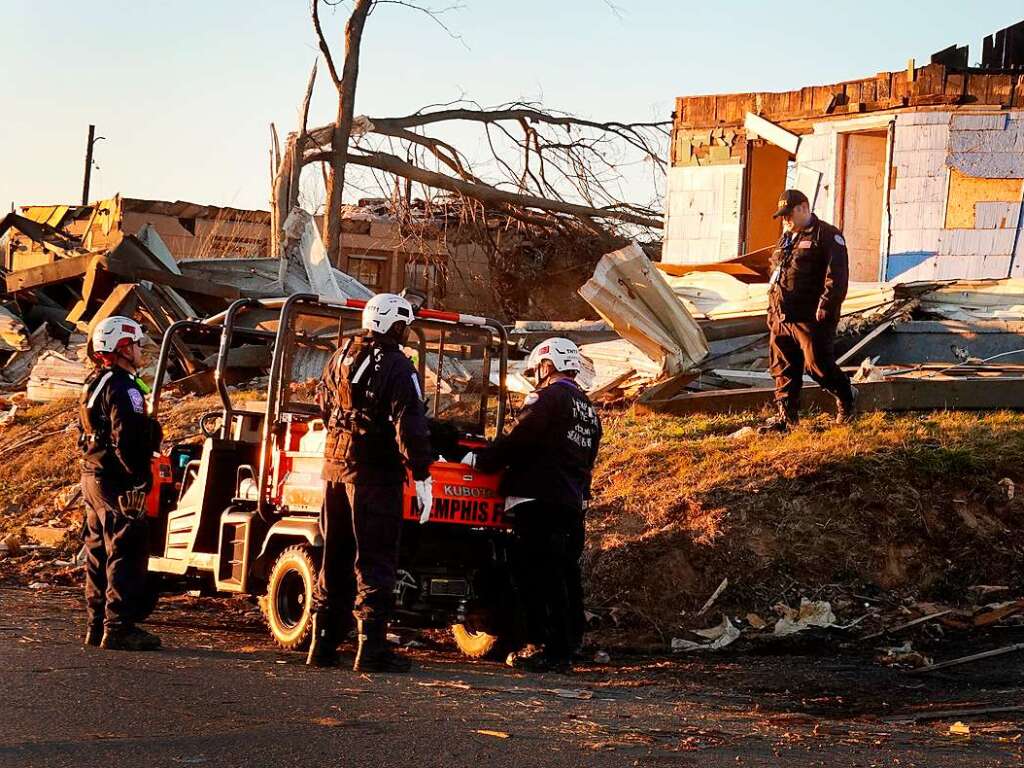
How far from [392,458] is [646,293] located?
6.95m

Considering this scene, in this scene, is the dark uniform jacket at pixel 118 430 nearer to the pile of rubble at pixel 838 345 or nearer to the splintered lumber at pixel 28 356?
the pile of rubble at pixel 838 345

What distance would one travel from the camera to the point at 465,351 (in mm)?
9023

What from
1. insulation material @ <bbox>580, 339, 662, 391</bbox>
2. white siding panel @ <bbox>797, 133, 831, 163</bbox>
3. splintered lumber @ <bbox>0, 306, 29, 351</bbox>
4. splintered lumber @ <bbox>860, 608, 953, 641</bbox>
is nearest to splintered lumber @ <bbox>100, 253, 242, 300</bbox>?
splintered lumber @ <bbox>0, 306, 29, 351</bbox>

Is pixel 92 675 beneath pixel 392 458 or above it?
beneath

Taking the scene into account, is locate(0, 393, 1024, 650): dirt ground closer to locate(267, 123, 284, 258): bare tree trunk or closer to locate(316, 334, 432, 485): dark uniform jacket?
locate(316, 334, 432, 485): dark uniform jacket

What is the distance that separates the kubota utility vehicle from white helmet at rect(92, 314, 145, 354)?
55 cm

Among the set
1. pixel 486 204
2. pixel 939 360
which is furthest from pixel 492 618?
pixel 486 204

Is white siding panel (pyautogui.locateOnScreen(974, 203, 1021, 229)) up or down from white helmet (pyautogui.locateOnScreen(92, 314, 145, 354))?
up

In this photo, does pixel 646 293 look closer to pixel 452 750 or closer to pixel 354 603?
pixel 354 603

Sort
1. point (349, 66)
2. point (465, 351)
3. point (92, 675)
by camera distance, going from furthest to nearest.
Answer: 1. point (349, 66)
2. point (465, 351)
3. point (92, 675)

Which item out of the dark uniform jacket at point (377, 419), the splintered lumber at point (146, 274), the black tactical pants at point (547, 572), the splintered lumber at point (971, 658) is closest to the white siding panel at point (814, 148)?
the splintered lumber at point (146, 274)

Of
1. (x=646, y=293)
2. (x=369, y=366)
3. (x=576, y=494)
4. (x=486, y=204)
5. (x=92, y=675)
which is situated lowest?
(x=92, y=675)

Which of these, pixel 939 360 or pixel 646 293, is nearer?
pixel 646 293

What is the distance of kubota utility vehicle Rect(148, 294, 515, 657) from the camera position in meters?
7.86
